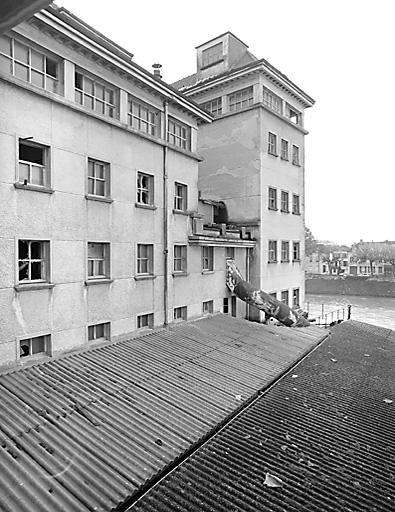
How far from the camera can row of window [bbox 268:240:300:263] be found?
24.5m

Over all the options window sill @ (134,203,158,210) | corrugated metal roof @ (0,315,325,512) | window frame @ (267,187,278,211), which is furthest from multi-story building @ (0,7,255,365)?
window frame @ (267,187,278,211)

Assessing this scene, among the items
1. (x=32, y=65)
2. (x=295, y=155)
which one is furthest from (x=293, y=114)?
(x=32, y=65)

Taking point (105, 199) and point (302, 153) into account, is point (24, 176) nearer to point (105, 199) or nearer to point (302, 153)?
point (105, 199)

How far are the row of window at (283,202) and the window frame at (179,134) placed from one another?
7.27m

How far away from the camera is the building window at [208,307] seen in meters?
19.8

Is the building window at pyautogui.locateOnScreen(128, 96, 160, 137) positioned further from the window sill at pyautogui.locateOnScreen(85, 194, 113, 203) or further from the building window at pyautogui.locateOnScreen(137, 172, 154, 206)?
the window sill at pyautogui.locateOnScreen(85, 194, 113, 203)

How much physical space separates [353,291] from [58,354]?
69.4 m

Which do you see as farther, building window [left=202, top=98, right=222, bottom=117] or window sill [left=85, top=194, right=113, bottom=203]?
building window [left=202, top=98, right=222, bottom=117]

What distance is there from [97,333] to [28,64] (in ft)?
29.2

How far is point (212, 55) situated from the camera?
26734 millimetres

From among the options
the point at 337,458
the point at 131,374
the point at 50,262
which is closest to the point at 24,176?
the point at 50,262

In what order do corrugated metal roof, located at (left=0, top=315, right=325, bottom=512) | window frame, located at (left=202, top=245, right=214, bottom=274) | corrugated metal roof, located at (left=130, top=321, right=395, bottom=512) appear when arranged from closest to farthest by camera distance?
corrugated metal roof, located at (left=0, top=315, right=325, bottom=512) → corrugated metal roof, located at (left=130, top=321, right=395, bottom=512) → window frame, located at (left=202, top=245, right=214, bottom=274)

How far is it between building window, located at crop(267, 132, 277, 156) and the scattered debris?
19530mm

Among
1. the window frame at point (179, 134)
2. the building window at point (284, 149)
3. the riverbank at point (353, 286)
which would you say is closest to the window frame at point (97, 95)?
the window frame at point (179, 134)
